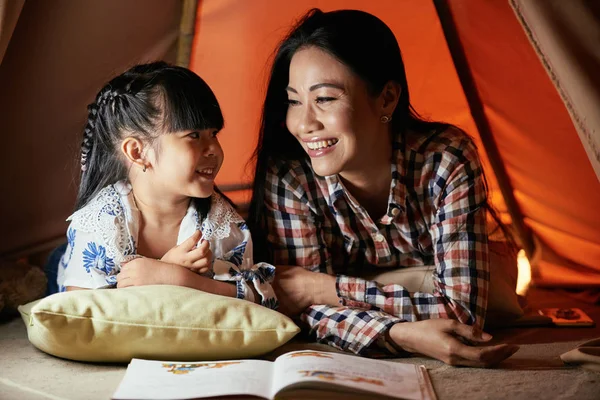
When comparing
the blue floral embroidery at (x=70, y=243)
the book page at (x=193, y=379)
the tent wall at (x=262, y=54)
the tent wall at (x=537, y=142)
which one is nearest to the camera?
→ the book page at (x=193, y=379)

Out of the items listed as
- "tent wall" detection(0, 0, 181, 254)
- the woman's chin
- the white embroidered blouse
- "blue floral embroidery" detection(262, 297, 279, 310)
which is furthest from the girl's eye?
"tent wall" detection(0, 0, 181, 254)

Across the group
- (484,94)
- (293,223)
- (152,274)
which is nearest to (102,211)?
(152,274)

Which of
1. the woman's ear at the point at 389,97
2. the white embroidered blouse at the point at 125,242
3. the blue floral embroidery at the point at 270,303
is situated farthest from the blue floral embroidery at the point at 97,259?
the woman's ear at the point at 389,97

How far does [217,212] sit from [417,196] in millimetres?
460

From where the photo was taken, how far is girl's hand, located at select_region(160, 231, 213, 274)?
167cm

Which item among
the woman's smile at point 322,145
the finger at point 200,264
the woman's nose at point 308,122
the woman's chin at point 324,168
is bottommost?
the finger at point 200,264

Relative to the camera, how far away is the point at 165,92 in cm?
174

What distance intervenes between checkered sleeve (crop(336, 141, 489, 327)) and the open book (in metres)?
0.25

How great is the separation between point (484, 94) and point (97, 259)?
1.20 metres

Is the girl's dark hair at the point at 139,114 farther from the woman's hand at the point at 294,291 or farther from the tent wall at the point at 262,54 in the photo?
the tent wall at the point at 262,54

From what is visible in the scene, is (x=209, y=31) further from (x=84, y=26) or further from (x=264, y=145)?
(x=264, y=145)

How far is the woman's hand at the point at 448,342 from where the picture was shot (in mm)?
1520

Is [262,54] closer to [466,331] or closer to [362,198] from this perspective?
[362,198]

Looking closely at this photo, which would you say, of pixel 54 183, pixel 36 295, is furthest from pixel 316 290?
pixel 54 183
